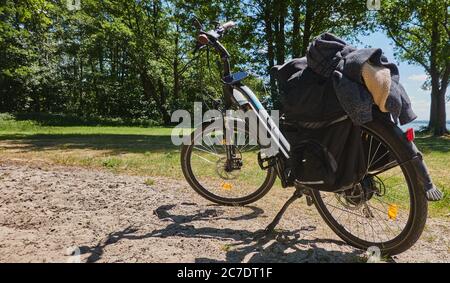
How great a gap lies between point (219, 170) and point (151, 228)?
124 centimetres

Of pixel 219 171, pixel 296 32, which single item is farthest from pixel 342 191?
pixel 296 32

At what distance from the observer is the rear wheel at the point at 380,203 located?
270cm

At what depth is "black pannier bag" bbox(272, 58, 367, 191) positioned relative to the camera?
2.82 m

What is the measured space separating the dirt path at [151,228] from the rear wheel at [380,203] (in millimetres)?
170

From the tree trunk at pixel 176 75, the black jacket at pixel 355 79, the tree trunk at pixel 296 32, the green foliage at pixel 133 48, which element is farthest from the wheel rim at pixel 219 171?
the tree trunk at pixel 176 75

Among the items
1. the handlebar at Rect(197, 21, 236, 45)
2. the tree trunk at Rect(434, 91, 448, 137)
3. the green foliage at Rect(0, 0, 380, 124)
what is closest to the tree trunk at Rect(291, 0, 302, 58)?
the green foliage at Rect(0, 0, 380, 124)

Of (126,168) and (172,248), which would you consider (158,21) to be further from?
(172,248)

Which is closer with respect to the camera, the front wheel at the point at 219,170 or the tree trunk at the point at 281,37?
the front wheel at the point at 219,170

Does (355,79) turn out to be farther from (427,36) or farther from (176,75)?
(176,75)

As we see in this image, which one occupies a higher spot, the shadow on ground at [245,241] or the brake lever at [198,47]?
the brake lever at [198,47]

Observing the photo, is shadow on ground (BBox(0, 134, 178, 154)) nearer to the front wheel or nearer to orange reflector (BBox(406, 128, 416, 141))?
the front wheel

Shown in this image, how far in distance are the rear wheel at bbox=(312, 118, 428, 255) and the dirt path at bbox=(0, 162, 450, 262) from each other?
6.7 inches

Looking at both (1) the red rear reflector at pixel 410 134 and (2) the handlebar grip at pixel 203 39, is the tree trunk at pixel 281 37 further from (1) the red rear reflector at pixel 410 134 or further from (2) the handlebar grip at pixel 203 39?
(1) the red rear reflector at pixel 410 134
